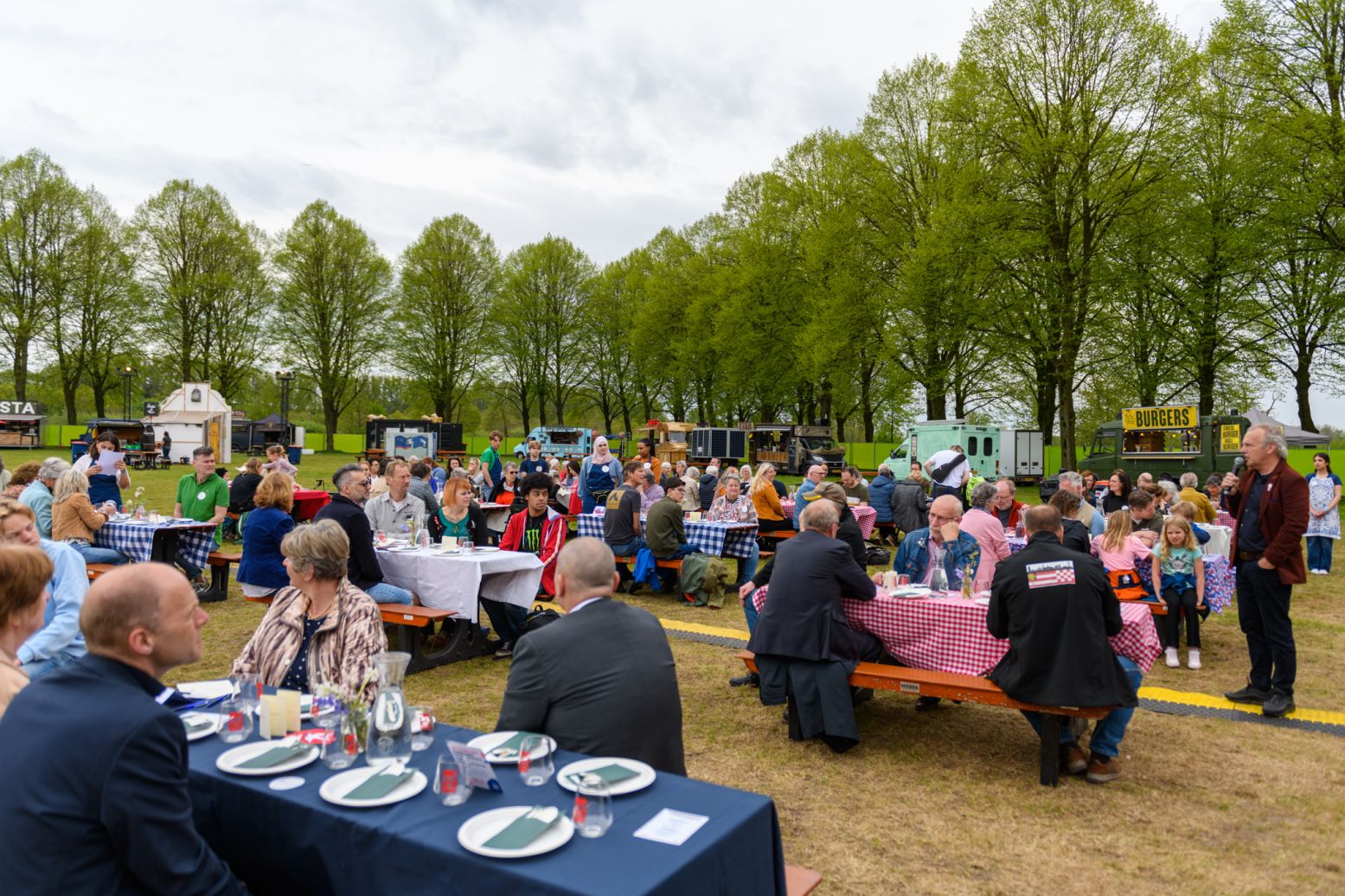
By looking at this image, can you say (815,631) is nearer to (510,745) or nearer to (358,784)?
(510,745)

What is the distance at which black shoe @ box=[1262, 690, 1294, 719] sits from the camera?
572 cm

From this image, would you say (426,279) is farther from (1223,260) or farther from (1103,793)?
(1103,793)

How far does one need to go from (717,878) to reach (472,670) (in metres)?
5.21

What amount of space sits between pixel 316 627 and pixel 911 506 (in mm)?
10095

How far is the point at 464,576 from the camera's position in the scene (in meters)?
6.92

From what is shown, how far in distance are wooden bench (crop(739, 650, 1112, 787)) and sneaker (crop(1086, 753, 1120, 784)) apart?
0.19 m

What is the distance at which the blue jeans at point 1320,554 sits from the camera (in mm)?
11961

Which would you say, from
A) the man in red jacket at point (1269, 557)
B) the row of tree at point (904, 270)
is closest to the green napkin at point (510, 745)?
the man in red jacket at point (1269, 557)

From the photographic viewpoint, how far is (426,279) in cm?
4506

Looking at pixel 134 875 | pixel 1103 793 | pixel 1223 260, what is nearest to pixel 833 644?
pixel 1103 793

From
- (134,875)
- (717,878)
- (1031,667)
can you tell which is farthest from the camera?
(1031,667)

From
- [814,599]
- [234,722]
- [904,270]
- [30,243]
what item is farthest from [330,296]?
[234,722]

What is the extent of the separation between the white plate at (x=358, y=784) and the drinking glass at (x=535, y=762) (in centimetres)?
27

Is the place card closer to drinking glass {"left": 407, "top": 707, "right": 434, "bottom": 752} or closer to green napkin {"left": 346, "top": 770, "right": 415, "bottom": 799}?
green napkin {"left": 346, "top": 770, "right": 415, "bottom": 799}
